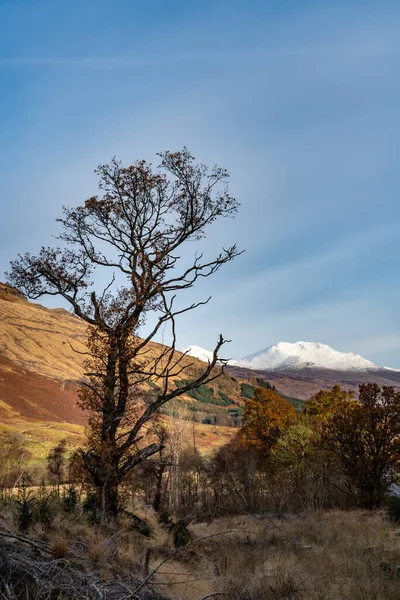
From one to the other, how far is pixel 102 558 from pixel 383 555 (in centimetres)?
761

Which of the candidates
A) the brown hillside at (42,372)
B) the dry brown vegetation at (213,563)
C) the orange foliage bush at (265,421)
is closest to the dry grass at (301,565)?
the dry brown vegetation at (213,563)

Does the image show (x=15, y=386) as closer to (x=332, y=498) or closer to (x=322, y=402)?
(x=322, y=402)

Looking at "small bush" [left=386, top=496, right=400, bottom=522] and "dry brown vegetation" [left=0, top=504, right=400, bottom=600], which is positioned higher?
→ "dry brown vegetation" [left=0, top=504, right=400, bottom=600]

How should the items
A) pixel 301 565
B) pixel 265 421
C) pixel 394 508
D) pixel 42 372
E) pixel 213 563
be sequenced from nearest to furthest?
pixel 301 565, pixel 213 563, pixel 394 508, pixel 265 421, pixel 42 372

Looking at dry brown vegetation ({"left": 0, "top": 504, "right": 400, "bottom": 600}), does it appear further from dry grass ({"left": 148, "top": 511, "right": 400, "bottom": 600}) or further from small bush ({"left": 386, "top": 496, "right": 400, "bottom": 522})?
small bush ({"left": 386, "top": 496, "right": 400, "bottom": 522})

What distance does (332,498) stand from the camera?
27281 millimetres

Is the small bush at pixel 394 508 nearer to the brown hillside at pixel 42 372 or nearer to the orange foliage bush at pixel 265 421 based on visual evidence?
the orange foliage bush at pixel 265 421

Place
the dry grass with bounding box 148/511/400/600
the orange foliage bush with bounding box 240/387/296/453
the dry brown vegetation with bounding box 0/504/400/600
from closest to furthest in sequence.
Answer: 1. the dry brown vegetation with bounding box 0/504/400/600
2. the dry grass with bounding box 148/511/400/600
3. the orange foliage bush with bounding box 240/387/296/453

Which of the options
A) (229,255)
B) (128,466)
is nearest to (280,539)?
(128,466)

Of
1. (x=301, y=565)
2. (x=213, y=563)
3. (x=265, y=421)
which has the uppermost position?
(x=265, y=421)

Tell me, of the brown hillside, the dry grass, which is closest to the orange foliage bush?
the brown hillside

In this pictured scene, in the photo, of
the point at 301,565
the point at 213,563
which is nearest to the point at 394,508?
the point at 301,565

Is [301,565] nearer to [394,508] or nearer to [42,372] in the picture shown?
[394,508]

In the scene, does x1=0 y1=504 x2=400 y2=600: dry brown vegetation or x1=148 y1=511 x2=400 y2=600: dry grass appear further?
x1=148 y1=511 x2=400 y2=600: dry grass
